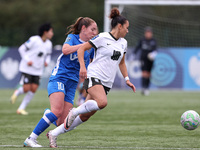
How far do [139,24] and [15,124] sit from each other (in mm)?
12938

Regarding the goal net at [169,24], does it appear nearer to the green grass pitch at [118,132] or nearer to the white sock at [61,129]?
the green grass pitch at [118,132]

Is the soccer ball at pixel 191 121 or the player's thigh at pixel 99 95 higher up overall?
the player's thigh at pixel 99 95

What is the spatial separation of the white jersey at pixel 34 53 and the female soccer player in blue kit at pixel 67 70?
15.8 ft

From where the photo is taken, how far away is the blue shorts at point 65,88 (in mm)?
6461

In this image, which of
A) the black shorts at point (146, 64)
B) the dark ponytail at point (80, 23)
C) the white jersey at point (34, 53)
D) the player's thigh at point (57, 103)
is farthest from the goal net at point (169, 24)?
the player's thigh at point (57, 103)

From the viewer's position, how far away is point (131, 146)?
248 inches

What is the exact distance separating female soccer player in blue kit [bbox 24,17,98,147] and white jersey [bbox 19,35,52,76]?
4812mm

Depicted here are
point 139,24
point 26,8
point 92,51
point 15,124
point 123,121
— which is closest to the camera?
point 92,51

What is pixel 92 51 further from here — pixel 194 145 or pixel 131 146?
pixel 194 145

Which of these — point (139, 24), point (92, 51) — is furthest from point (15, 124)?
point (139, 24)

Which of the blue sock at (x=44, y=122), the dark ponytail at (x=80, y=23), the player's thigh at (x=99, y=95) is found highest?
the dark ponytail at (x=80, y=23)

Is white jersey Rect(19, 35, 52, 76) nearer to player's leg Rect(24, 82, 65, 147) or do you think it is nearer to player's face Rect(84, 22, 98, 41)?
player's face Rect(84, 22, 98, 41)

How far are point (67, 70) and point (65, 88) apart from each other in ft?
0.86

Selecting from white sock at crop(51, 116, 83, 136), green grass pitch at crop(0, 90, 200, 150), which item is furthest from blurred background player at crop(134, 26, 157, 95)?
white sock at crop(51, 116, 83, 136)
